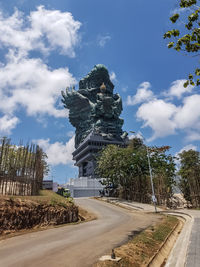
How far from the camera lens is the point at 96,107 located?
95.9m

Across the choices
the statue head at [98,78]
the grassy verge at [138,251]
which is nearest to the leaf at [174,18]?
the grassy verge at [138,251]

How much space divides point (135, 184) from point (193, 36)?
3092 cm

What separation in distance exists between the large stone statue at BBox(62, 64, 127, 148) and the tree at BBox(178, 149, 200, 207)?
192 feet

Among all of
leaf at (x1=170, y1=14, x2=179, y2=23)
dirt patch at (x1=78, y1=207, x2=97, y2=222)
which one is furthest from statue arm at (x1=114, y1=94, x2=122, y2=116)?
leaf at (x1=170, y1=14, x2=179, y2=23)

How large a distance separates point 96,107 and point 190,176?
75096mm

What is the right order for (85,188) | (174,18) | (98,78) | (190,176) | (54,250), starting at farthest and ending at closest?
1. (98,78)
2. (85,188)
3. (190,176)
4. (54,250)
5. (174,18)

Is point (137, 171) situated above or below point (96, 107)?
below

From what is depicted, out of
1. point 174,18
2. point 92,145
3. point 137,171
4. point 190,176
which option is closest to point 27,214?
point 174,18

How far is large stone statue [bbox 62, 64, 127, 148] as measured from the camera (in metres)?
95.6

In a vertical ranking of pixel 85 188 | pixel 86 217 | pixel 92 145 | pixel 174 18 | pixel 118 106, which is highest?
pixel 118 106

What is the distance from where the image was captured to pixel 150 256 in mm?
7367

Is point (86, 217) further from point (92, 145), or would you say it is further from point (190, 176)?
point (92, 145)

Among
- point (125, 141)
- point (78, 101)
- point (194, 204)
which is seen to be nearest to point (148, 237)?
point (194, 204)

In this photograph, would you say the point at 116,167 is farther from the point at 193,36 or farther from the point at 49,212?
the point at 193,36
